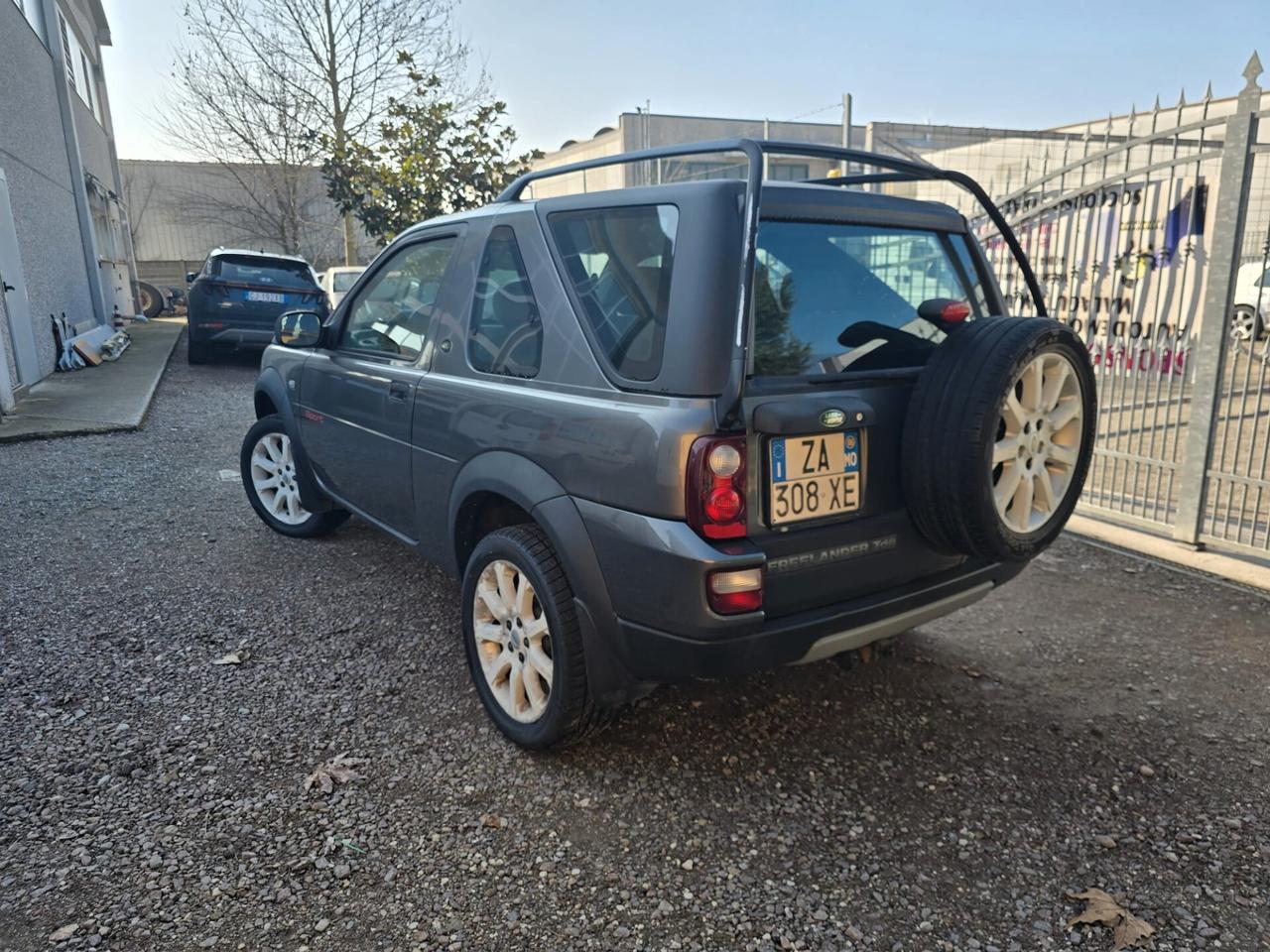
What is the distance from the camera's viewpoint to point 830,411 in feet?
8.04

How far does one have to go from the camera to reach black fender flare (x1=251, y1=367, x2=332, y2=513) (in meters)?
4.66

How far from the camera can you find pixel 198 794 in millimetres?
2701

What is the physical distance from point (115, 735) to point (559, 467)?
189cm

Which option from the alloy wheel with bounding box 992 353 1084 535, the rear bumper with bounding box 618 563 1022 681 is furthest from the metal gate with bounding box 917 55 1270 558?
the rear bumper with bounding box 618 563 1022 681

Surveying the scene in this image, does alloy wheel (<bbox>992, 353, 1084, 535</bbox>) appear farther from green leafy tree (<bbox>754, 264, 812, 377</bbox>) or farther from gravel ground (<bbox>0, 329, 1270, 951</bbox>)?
gravel ground (<bbox>0, 329, 1270, 951</bbox>)

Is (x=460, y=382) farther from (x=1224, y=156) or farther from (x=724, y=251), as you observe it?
(x=1224, y=156)

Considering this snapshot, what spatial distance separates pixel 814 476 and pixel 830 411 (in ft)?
0.63

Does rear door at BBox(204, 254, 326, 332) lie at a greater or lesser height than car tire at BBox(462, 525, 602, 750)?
greater

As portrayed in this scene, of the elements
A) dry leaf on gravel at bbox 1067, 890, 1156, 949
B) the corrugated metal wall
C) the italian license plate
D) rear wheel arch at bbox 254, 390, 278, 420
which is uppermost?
the corrugated metal wall

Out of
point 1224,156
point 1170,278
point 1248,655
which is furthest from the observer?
point 1170,278

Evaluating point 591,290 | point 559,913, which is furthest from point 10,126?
point 559,913

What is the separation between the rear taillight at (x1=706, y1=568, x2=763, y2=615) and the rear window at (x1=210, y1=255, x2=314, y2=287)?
11.6 metres

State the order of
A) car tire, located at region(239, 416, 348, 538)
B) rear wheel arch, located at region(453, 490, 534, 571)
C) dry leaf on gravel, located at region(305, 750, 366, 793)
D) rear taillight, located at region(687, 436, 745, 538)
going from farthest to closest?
car tire, located at region(239, 416, 348, 538)
rear wheel arch, located at region(453, 490, 534, 571)
dry leaf on gravel, located at region(305, 750, 366, 793)
rear taillight, located at region(687, 436, 745, 538)

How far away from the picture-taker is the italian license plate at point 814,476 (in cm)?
240
